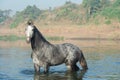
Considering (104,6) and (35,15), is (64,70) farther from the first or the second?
(35,15)

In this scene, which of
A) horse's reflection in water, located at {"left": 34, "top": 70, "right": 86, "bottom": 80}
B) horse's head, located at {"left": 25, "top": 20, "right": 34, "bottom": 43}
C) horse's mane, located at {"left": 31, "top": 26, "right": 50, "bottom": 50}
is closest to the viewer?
horse's reflection in water, located at {"left": 34, "top": 70, "right": 86, "bottom": 80}

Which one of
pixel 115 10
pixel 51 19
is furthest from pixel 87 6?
pixel 115 10

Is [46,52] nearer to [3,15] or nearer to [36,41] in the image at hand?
[36,41]

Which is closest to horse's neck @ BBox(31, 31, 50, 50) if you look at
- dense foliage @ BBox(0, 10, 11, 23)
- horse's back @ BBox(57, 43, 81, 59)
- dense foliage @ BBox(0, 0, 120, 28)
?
horse's back @ BBox(57, 43, 81, 59)

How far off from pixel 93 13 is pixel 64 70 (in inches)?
3115

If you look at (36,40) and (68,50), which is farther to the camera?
(68,50)

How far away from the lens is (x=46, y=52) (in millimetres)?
15961

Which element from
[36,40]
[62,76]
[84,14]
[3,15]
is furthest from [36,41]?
[3,15]

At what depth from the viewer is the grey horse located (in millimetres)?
15484

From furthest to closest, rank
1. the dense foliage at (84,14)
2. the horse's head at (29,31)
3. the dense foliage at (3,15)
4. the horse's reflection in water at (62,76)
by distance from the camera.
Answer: the dense foliage at (3,15) → the dense foliage at (84,14) → the horse's head at (29,31) → the horse's reflection in water at (62,76)

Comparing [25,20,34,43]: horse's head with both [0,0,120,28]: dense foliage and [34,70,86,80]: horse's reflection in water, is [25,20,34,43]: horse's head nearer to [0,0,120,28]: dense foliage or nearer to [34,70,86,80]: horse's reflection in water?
[34,70,86,80]: horse's reflection in water

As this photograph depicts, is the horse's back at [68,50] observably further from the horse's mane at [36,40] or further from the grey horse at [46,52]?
the horse's mane at [36,40]

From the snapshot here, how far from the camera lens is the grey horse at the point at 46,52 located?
15484 millimetres

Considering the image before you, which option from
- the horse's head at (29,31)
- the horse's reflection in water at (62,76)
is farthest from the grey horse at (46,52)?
the horse's reflection in water at (62,76)
